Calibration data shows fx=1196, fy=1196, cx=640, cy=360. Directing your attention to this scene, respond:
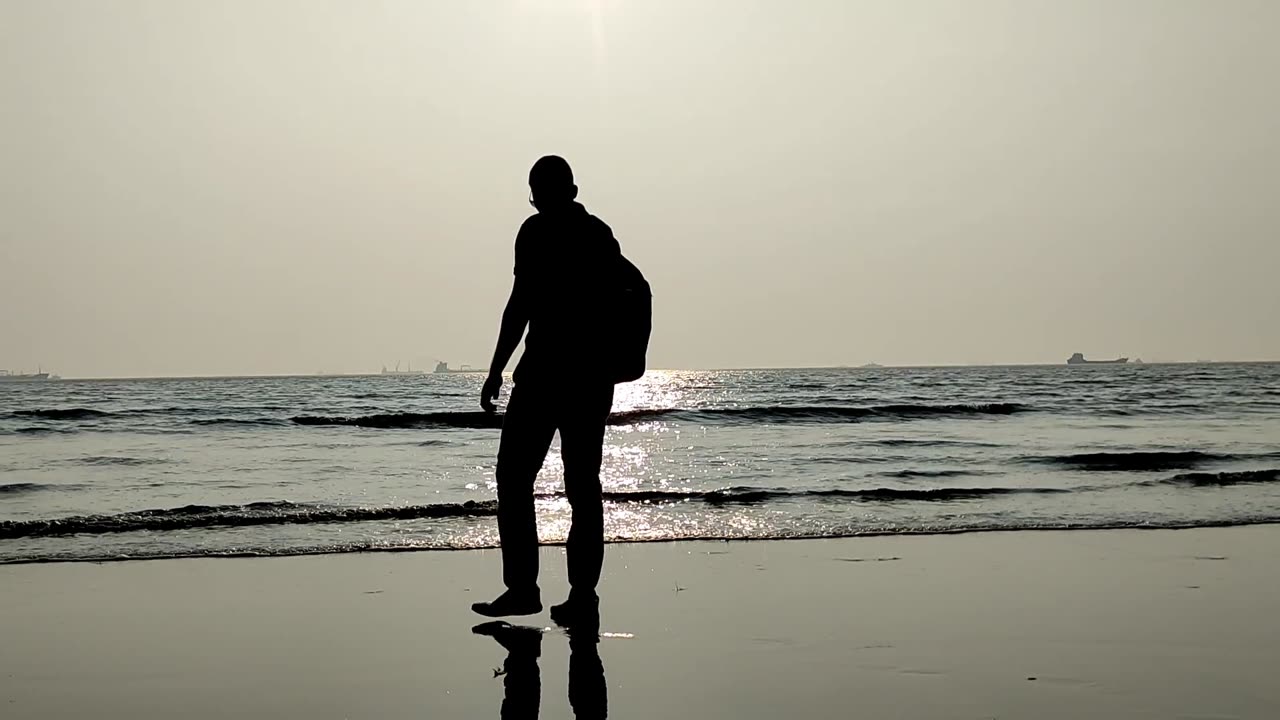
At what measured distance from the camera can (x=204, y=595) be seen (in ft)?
19.5

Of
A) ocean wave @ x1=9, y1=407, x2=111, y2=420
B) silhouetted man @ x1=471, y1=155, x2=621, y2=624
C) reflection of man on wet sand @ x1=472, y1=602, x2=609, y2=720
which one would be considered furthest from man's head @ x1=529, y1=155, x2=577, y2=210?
ocean wave @ x1=9, y1=407, x2=111, y2=420

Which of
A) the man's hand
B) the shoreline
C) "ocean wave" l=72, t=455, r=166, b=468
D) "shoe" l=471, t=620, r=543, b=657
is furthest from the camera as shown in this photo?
"ocean wave" l=72, t=455, r=166, b=468

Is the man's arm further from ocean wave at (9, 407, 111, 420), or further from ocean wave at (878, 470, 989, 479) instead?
ocean wave at (9, 407, 111, 420)

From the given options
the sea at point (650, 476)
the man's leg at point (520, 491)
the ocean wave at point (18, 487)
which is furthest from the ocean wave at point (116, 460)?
the man's leg at point (520, 491)

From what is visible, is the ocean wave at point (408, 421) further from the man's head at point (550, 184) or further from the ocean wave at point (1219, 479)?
the man's head at point (550, 184)

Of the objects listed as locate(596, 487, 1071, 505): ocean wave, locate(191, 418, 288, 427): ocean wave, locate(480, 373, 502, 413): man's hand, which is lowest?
locate(596, 487, 1071, 505): ocean wave

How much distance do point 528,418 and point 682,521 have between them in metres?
4.91

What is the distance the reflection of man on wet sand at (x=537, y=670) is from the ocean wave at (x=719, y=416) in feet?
71.0

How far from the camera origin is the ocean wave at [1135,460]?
15673 millimetres

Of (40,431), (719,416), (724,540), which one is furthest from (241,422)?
(724,540)

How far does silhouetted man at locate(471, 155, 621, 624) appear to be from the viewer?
15.1 ft

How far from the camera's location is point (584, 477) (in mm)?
4668

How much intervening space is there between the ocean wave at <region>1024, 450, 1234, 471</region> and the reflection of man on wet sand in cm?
1213

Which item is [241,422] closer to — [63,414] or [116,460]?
[63,414]
